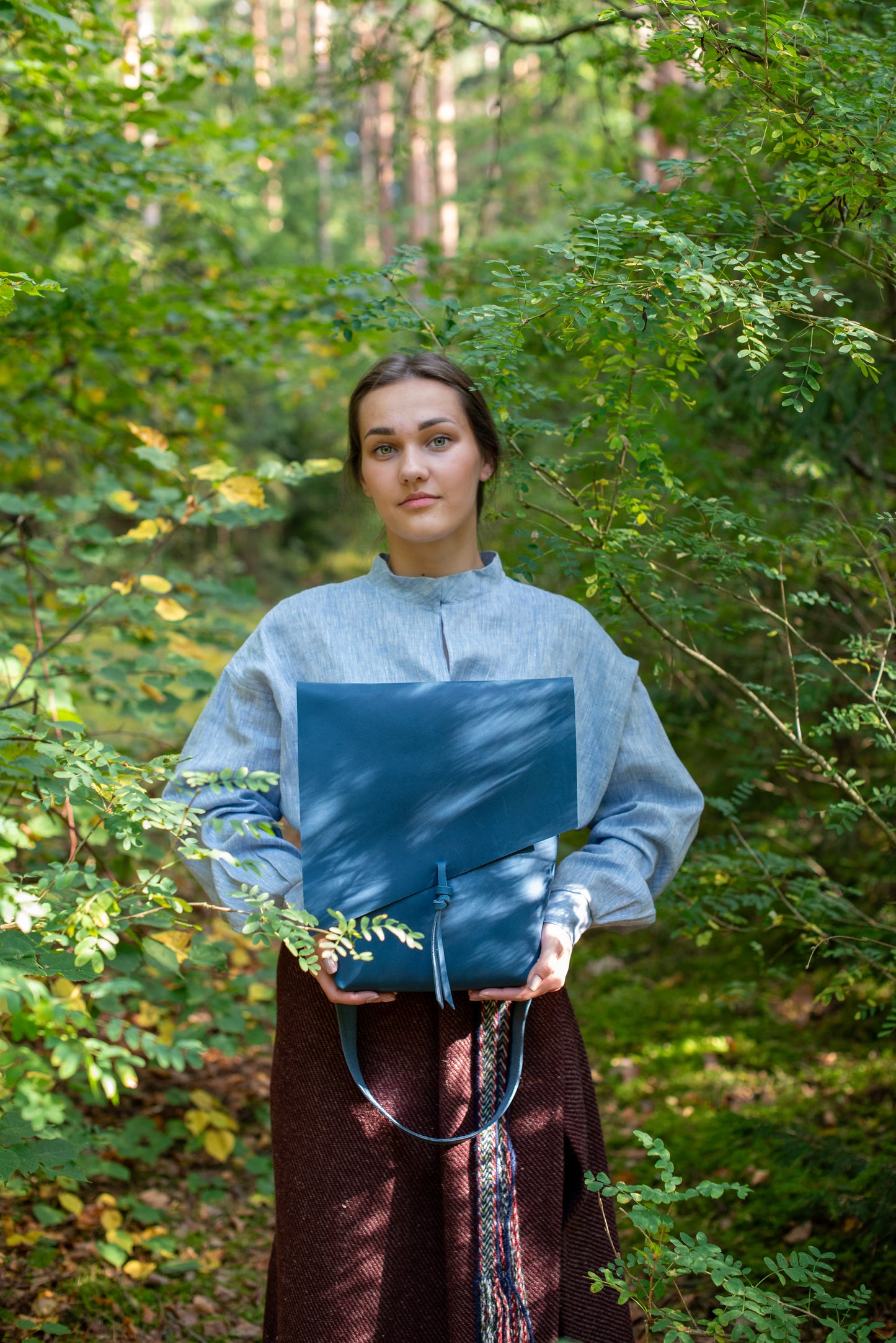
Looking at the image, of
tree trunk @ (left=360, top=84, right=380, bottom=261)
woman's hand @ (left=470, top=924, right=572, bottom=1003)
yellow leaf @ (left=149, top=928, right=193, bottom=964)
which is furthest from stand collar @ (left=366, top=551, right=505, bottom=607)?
tree trunk @ (left=360, top=84, right=380, bottom=261)

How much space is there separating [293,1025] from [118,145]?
304cm

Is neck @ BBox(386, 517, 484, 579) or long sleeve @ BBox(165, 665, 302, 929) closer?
long sleeve @ BBox(165, 665, 302, 929)

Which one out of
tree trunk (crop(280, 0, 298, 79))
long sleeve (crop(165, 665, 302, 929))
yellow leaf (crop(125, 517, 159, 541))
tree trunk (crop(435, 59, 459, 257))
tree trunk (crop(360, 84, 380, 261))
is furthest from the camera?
tree trunk (crop(280, 0, 298, 79))

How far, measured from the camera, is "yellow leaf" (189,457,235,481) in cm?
262

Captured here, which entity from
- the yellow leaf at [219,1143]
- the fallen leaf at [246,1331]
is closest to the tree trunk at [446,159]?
the yellow leaf at [219,1143]

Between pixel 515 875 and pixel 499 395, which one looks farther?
pixel 499 395

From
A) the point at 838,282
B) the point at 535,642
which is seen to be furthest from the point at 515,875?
the point at 838,282

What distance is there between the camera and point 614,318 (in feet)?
5.60

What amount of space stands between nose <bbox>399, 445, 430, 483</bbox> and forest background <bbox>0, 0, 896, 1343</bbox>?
25 cm

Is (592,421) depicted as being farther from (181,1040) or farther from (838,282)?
(838,282)

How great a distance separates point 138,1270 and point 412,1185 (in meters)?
1.43

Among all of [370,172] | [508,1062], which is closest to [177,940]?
[508,1062]

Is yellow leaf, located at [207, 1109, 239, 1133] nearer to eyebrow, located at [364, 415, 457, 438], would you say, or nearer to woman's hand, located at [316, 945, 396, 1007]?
woman's hand, located at [316, 945, 396, 1007]

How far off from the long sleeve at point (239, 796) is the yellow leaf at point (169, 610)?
924 millimetres
